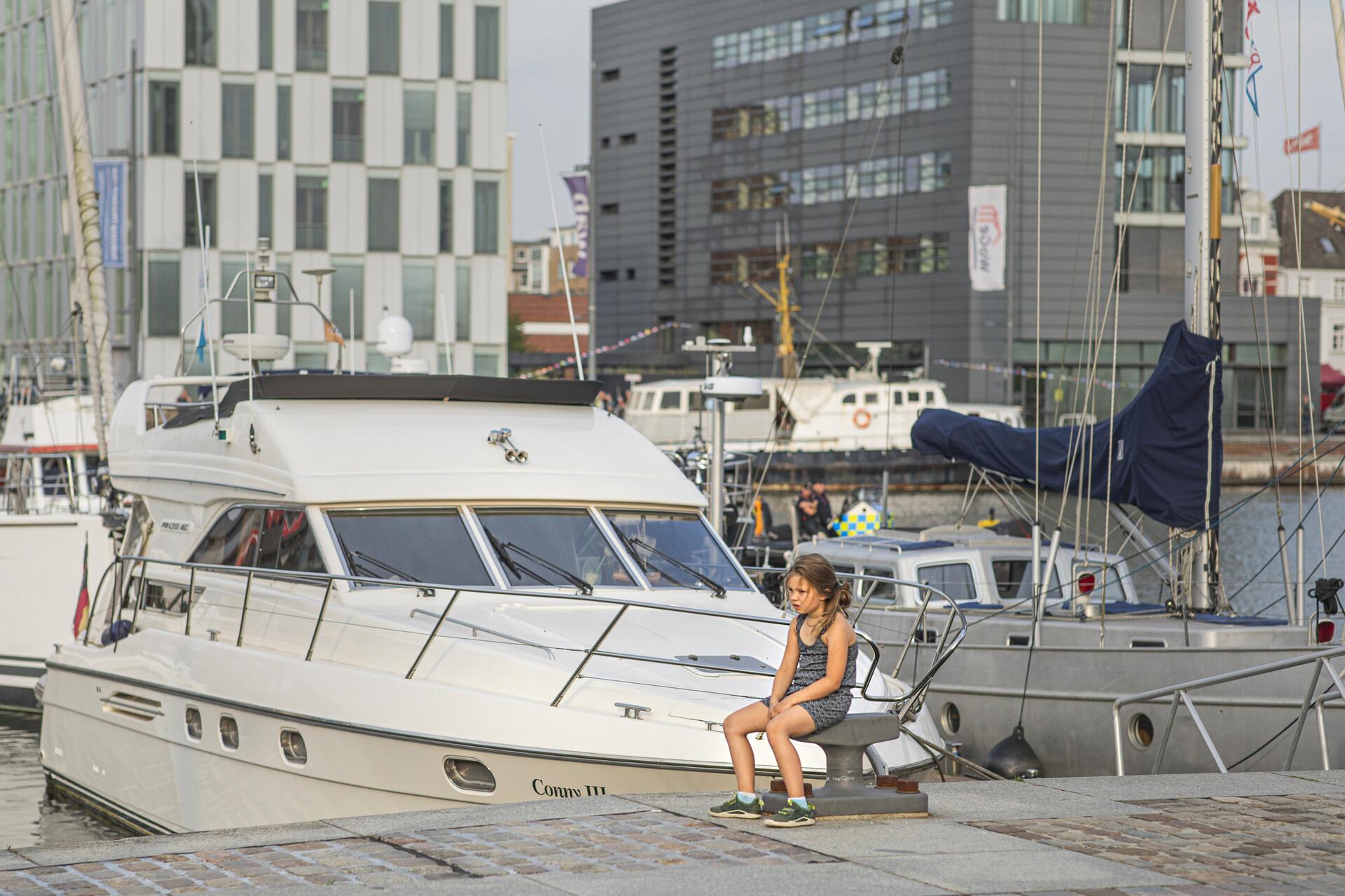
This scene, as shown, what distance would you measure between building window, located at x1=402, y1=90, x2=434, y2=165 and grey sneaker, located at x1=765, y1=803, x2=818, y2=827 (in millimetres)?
42442

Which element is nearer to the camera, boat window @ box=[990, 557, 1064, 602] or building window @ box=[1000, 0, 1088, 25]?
boat window @ box=[990, 557, 1064, 602]

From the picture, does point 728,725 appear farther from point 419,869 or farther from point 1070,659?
point 1070,659

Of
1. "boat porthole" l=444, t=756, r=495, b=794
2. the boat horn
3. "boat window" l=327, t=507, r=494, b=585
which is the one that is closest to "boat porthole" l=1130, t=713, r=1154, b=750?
the boat horn

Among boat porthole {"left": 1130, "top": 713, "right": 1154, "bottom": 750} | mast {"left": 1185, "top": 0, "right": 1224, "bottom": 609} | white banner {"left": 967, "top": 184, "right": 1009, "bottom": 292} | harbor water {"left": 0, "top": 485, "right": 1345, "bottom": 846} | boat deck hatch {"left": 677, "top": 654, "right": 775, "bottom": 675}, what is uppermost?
white banner {"left": 967, "top": 184, "right": 1009, "bottom": 292}

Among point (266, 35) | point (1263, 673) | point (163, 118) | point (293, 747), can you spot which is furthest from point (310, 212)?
point (1263, 673)

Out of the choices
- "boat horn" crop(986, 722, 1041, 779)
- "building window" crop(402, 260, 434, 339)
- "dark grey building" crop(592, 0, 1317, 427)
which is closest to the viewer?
"boat horn" crop(986, 722, 1041, 779)

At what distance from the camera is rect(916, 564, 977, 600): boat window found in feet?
52.7

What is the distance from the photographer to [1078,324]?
228 ft

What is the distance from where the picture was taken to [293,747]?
9.32 m

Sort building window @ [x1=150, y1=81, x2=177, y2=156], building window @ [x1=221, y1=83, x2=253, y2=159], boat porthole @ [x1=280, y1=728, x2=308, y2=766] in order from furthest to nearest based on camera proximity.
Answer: building window @ [x1=221, y1=83, x2=253, y2=159], building window @ [x1=150, y1=81, x2=177, y2=156], boat porthole @ [x1=280, y1=728, x2=308, y2=766]

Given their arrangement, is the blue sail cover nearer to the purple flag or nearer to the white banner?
the purple flag

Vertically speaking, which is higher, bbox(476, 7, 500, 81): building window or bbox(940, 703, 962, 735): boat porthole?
bbox(476, 7, 500, 81): building window

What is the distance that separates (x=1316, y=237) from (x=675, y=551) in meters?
95.1

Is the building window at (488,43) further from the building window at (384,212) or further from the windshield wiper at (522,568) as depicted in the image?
the windshield wiper at (522,568)
